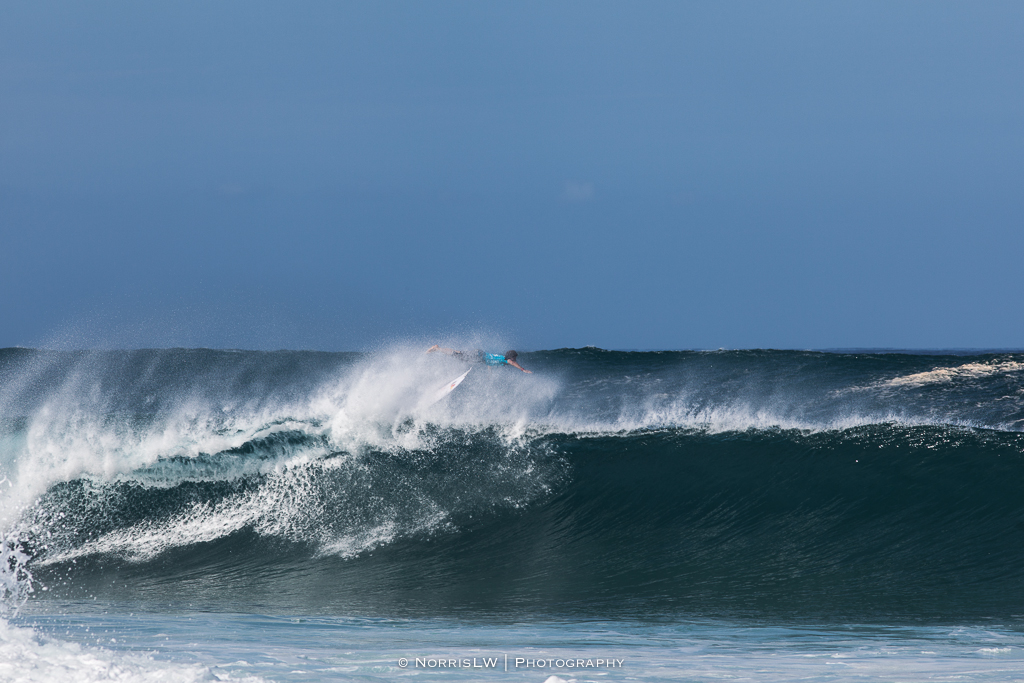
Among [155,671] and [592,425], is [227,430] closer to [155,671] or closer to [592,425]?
[592,425]

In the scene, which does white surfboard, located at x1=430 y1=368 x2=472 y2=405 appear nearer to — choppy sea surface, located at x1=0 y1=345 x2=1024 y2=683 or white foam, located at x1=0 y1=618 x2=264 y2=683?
choppy sea surface, located at x1=0 y1=345 x2=1024 y2=683

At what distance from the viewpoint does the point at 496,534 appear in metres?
8.34

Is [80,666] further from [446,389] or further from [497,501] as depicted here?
[446,389]

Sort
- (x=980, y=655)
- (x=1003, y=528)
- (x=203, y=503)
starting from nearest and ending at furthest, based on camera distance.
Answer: (x=980, y=655) → (x=1003, y=528) → (x=203, y=503)

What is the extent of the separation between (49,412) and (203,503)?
331 centimetres

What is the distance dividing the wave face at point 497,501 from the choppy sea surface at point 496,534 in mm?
38

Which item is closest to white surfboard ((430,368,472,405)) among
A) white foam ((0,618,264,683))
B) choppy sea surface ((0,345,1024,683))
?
choppy sea surface ((0,345,1024,683))

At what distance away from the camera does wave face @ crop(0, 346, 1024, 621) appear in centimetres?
690

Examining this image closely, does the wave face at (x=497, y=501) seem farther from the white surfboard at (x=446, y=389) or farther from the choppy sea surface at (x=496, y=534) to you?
the white surfboard at (x=446, y=389)

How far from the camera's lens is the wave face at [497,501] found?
6.90 meters

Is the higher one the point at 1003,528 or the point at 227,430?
the point at 227,430

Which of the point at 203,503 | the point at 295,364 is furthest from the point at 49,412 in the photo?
the point at 295,364

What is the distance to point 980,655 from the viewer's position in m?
4.89

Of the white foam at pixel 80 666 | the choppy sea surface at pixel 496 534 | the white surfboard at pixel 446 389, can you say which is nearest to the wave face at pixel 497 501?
the choppy sea surface at pixel 496 534
